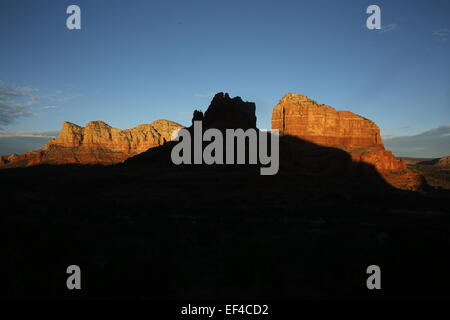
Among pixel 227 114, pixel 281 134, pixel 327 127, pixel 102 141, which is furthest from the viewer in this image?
pixel 102 141

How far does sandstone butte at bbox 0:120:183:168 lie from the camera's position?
138375mm

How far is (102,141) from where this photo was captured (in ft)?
515

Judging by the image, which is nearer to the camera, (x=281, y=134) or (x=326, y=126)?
(x=326, y=126)

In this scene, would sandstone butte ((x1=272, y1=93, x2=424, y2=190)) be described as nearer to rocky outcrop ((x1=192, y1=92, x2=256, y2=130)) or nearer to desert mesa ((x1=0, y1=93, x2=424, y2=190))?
desert mesa ((x1=0, y1=93, x2=424, y2=190))

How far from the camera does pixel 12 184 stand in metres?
45.5

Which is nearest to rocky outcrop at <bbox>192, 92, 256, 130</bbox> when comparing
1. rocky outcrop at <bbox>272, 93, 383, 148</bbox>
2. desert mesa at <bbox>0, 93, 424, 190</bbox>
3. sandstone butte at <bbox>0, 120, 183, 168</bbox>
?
desert mesa at <bbox>0, 93, 424, 190</bbox>

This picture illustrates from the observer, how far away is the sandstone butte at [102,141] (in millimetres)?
138375

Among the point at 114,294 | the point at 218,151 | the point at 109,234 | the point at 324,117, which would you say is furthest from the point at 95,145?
the point at 114,294

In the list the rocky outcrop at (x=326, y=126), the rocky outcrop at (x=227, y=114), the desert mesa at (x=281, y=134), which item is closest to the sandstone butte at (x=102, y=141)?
the desert mesa at (x=281, y=134)

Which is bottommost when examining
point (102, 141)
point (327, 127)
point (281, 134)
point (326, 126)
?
point (281, 134)

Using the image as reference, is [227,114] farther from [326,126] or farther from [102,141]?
[102,141]

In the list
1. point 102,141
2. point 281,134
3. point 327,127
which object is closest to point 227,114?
point 281,134
